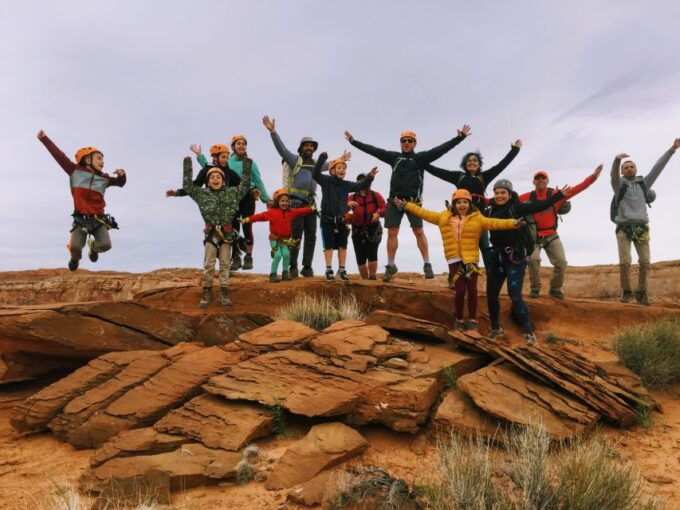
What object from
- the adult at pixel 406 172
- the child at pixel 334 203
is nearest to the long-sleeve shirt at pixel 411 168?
the adult at pixel 406 172

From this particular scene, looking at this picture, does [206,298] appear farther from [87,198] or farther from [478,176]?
[478,176]

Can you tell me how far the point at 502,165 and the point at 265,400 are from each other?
6078mm

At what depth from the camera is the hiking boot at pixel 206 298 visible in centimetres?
947

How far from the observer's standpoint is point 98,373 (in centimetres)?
757

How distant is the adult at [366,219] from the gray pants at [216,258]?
2589 mm

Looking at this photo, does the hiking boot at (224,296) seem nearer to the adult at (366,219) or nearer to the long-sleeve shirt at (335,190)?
the long-sleeve shirt at (335,190)

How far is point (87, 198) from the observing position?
29.6ft

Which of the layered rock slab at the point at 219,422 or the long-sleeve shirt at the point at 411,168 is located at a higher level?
the long-sleeve shirt at the point at 411,168

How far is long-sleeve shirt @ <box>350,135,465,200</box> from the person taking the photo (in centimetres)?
925

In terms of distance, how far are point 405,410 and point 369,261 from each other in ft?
16.2

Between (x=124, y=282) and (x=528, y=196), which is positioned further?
(x=124, y=282)

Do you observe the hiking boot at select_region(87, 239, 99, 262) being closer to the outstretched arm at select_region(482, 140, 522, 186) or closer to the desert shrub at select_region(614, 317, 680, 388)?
the outstretched arm at select_region(482, 140, 522, 186)

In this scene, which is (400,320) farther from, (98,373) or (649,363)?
(98,373)

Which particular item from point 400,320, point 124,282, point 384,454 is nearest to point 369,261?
point 400,320
